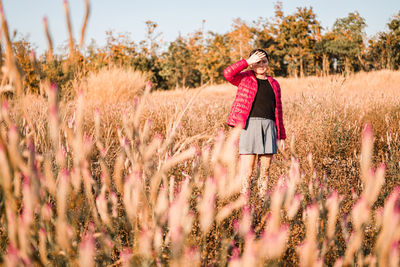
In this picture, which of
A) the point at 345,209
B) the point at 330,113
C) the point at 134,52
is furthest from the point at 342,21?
the point at 345,209

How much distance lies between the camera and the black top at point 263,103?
3.61 metres

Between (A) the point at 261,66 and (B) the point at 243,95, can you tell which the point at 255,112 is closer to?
(B) the point at 243,95

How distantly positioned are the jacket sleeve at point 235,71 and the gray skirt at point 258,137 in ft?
1.59

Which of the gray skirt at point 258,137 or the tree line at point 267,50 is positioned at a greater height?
the tree line at point 267,50

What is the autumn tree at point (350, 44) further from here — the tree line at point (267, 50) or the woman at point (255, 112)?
the woman at point (255, 112)

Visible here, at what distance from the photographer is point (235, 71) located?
11.5 ft

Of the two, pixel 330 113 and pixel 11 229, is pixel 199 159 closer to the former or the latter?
pixel 11 229

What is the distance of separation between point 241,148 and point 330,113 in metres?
2.04

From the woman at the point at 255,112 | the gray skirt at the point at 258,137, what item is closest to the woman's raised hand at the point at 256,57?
the woman at the point at 255,112

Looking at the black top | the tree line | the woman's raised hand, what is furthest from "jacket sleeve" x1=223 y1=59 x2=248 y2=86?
the tree line

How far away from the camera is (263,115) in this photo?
362 cm

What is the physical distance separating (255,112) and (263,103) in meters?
0.13

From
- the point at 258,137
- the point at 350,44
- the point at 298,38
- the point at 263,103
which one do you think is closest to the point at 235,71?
the point at 263,103

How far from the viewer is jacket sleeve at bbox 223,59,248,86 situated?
11.4 ft
